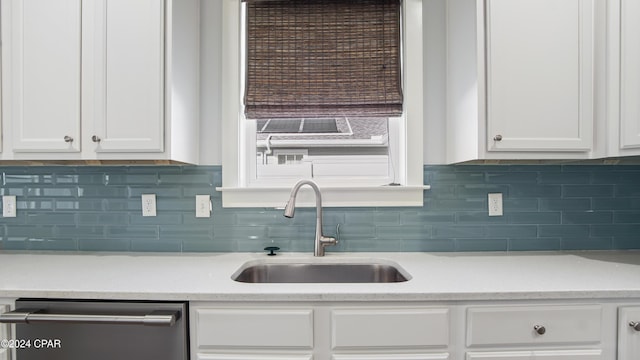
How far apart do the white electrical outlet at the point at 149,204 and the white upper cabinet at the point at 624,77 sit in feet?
7.00

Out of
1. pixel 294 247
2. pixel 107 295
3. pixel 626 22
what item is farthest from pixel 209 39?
pixel 626 22

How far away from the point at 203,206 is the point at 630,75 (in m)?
2.01

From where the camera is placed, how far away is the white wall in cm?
169

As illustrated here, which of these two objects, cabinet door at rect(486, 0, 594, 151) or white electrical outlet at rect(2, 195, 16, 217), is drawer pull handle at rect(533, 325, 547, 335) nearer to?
cabinet door at rect(486, 0, 594, 151)

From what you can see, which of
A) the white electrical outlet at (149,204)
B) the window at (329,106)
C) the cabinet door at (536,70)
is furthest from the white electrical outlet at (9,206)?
the cabinet door at (536,70)

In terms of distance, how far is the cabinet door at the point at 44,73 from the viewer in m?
1.38

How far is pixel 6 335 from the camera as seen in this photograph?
3.72 feet

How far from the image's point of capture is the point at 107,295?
110 cm

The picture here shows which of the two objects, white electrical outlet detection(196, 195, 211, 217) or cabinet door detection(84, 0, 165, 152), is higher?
cabinet door detection(84, 0, 165, 152)

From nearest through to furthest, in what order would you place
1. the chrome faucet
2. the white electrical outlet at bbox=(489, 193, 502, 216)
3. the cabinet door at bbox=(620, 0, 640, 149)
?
1. the cabinet door at bbox=(620, 0, 640, 149)
2. the chrome faucet
3. the white electrical outlet at bbox=(489, 193, 502, 216)

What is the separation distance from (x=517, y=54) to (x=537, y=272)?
91 cm

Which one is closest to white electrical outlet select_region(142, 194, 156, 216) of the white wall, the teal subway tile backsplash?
the teal subway tile backsplash

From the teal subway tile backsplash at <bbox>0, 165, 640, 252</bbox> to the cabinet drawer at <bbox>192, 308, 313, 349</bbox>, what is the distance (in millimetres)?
597

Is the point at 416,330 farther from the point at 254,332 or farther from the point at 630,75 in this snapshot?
the point at 630,75
